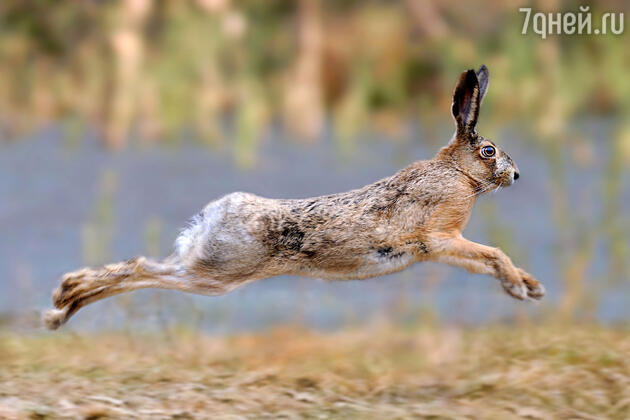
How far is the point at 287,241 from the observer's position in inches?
134

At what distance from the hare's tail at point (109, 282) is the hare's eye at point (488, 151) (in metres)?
1.04

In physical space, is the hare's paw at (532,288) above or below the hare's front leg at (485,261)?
Answer: below

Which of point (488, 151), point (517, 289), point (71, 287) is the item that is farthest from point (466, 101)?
point (71, 287)

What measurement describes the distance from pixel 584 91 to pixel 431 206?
360cm

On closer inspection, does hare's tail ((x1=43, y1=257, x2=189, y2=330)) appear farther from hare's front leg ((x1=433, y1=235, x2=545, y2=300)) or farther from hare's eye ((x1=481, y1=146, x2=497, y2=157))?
hare's eye ((x1=481, y1=146, x2=497, y2=157))

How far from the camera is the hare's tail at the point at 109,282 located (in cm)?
352

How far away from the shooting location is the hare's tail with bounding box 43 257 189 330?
352 centimetres

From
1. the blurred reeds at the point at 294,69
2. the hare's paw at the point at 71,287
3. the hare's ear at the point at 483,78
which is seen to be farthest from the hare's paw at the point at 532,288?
the blurred reeds at the point at 294,69

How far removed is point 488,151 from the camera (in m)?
3.48

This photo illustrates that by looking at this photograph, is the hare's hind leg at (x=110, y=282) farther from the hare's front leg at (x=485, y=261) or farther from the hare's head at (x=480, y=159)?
the hare's head at (x=480, y=159)

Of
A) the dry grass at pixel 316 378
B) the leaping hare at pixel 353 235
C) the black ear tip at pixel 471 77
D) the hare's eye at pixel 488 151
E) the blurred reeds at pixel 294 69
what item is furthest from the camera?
the blurred reeds at pixel 294 69

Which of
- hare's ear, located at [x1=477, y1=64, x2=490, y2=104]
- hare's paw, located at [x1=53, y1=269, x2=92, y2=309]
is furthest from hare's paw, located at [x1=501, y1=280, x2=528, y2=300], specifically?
hare's paw, located at [x1=53, y1=269, x2=92, y2=309]

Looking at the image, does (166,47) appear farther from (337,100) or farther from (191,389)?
(191,389)

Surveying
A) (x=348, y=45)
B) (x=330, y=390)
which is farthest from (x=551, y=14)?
(x=330, y=390)
